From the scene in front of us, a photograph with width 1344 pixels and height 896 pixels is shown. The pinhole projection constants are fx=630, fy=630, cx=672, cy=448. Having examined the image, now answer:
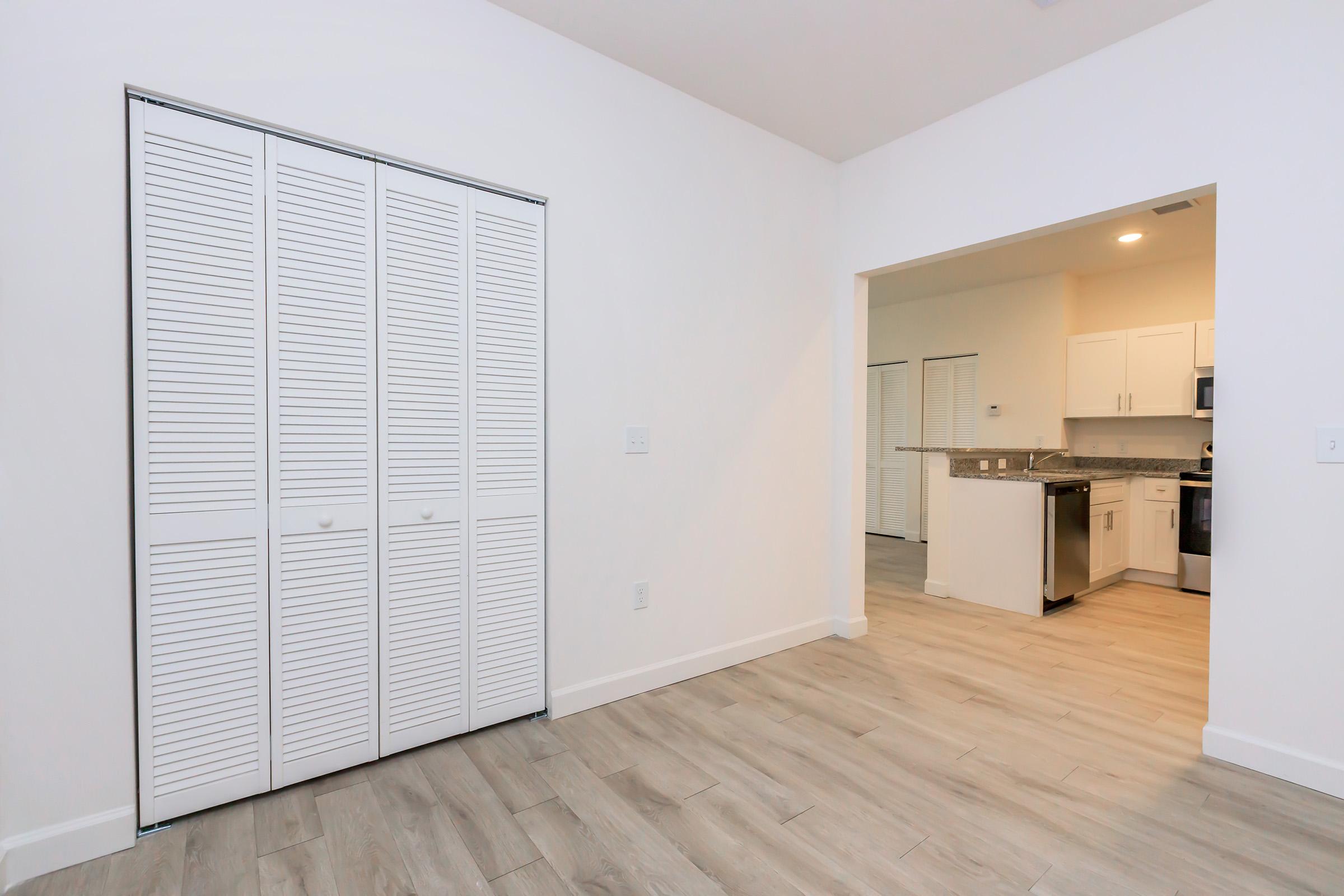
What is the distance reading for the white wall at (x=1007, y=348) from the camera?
5.97 meters

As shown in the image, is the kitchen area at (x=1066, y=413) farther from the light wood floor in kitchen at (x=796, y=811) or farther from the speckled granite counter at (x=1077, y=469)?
the light wood floor in kitchen at (x=796, y=811)

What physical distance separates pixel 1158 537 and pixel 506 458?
213 inches

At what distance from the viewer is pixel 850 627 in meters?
3.70

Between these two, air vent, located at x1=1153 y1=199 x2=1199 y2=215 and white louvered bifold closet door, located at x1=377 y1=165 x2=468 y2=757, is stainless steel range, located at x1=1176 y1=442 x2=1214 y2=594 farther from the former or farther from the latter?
white louvered bifold closet door, located at x1=377 y1=165 x2=468 y2=757

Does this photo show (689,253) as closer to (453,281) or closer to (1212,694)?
(453,281)

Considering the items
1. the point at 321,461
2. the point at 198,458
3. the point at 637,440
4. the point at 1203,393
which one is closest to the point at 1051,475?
the point at 1203,393

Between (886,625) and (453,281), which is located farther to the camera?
(886,625)

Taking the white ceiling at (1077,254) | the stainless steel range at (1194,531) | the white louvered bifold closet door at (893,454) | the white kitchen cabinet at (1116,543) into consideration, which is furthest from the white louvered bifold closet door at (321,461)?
the white louvered bifold closet door at (893,454)

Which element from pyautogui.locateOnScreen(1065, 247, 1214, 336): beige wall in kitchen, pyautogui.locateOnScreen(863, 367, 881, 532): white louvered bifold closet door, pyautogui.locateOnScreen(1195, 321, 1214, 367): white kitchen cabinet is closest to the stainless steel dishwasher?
pyautogui.locateOnScreen(1195, 321, 1214, 367): white kitchen cabinet

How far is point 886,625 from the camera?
3.96m

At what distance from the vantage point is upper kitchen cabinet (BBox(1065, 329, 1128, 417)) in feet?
18.3

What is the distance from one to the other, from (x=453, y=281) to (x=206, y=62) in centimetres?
92

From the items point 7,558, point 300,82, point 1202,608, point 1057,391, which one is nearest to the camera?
point 7,558

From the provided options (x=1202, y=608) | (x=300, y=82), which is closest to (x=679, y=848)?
(x=300, y=82)
